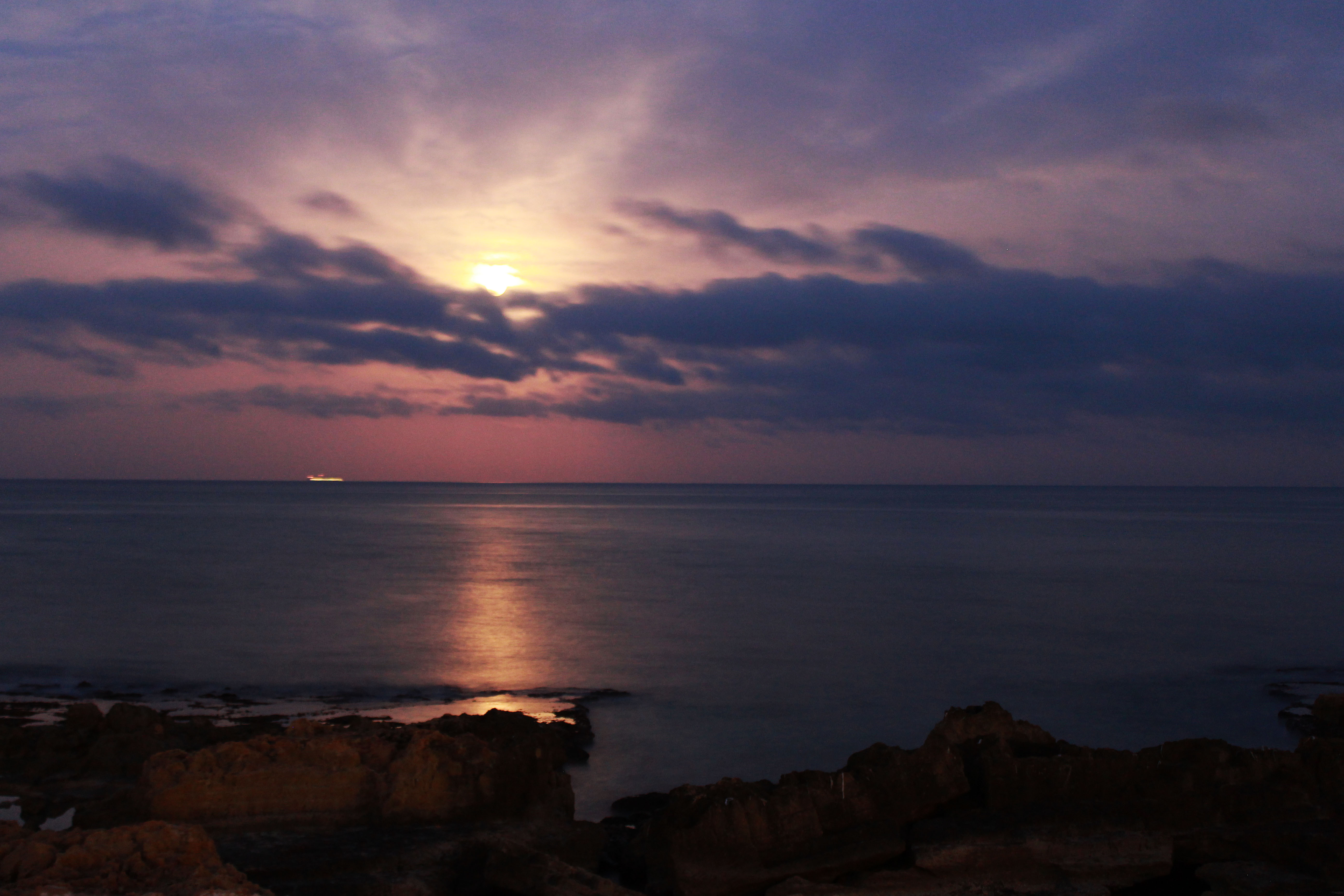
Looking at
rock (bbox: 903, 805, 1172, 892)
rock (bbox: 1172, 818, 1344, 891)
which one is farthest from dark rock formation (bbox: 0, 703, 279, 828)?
rock (bbox: 1172, 818, 1344, 891)

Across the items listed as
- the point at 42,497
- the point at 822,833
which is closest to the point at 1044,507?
the point at 822,833

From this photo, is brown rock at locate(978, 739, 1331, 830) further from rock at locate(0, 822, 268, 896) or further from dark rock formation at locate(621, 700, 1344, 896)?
rock at locate(0, 822, 268, 896)

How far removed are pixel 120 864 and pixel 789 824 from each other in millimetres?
4840

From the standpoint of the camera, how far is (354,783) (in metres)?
8.04

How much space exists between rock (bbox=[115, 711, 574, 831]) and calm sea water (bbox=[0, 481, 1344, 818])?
215cm

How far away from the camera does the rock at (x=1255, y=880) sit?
7164 mm

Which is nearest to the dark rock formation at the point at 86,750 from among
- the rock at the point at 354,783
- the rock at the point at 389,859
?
the rock at the point at 354,783

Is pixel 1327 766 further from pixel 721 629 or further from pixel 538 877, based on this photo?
pixel 721 629

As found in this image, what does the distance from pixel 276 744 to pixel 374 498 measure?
152m

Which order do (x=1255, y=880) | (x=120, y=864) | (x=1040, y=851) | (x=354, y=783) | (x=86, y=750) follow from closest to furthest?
(x=120, y=864) → (x=1255, y=880) → (x=1040, y=851) → (x=354, y=783) → (x=86, y=750)

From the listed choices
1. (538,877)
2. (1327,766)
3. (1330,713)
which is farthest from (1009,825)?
(1330,713)

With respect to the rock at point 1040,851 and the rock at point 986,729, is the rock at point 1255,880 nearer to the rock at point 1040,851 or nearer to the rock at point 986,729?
the rock at point 1040,851

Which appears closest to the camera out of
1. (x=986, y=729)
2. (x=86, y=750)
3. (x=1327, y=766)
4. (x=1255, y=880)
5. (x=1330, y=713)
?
(x=1255, y=880)

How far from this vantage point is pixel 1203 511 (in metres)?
108
